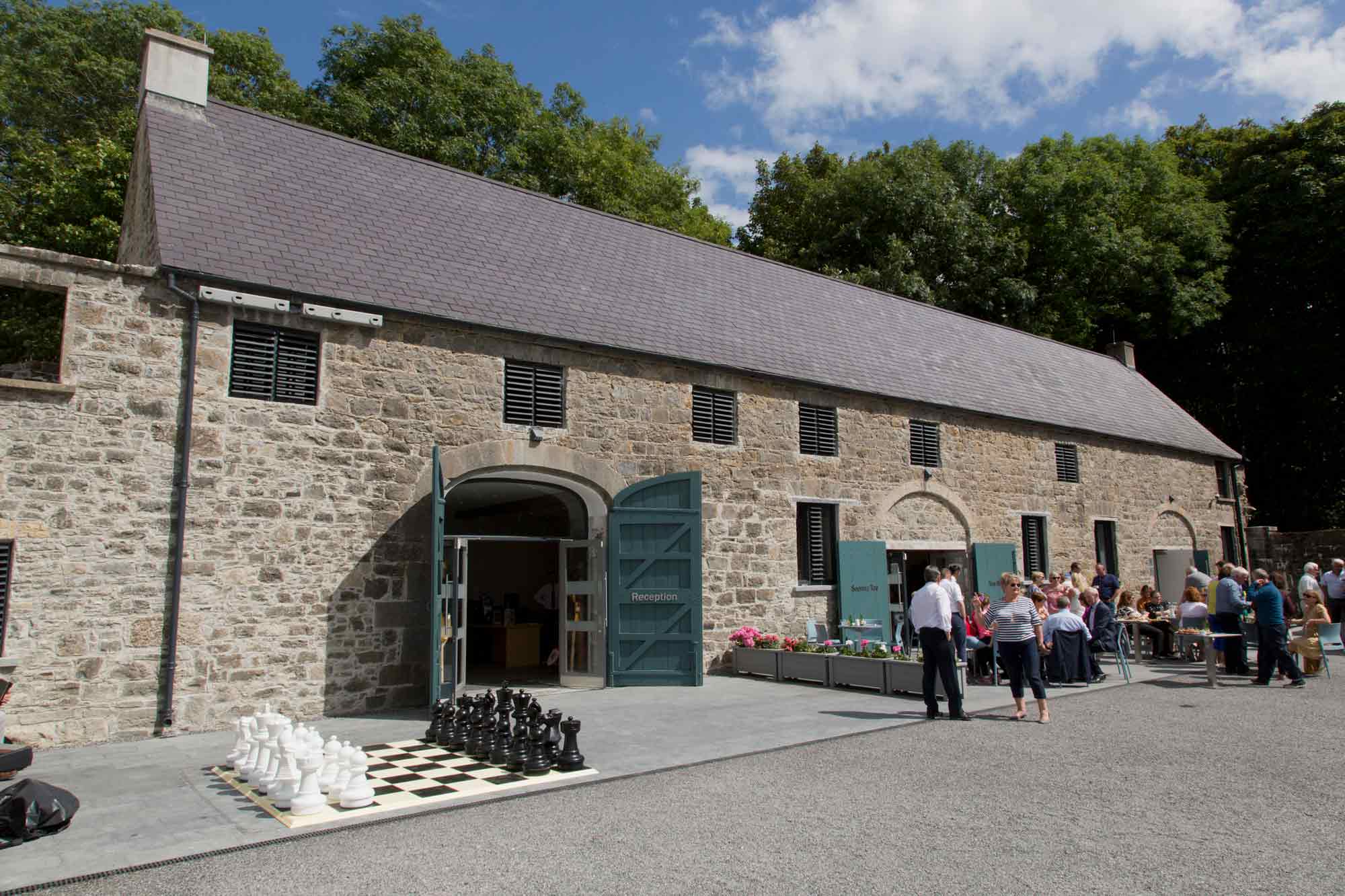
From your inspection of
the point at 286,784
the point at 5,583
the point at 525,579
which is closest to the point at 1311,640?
the point at 286,784

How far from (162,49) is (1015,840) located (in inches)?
535

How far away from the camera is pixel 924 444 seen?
55.5 ft

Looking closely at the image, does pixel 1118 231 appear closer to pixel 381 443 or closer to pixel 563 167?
pixel 563 167

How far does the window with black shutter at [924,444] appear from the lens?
16.7 m

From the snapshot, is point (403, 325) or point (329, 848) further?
point (403, 325)

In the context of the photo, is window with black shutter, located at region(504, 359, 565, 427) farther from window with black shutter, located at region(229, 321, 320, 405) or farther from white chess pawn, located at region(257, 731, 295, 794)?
white chess pawn, located at region(257, 731, 295, 794)

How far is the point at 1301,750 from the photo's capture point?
25.0 feet

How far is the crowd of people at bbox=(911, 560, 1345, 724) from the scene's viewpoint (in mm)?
9234

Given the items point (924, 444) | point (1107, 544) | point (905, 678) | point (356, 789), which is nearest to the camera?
point (356, 789)

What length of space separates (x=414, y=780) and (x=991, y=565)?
13219 mm

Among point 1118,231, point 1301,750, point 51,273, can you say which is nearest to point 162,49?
point 51,273

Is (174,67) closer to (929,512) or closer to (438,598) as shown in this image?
(438,598)

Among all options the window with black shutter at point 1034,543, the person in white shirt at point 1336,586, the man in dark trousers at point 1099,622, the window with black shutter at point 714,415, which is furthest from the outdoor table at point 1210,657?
the window with black shutter at point 714,415

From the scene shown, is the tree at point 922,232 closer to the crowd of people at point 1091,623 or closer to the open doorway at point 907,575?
the open doorway at point 907,575
